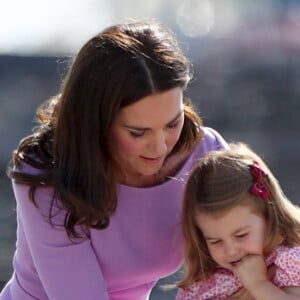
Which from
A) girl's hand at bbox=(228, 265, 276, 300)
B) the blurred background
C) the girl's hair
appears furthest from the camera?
the blurred background

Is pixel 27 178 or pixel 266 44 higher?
pixel 27 178

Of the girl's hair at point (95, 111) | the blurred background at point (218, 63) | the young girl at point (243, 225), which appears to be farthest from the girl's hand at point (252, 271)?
the blurred background at point (218, 63)

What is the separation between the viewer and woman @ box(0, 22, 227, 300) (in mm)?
2926

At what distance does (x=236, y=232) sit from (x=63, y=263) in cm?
45

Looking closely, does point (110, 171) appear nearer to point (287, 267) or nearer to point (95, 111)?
point (95, 111)

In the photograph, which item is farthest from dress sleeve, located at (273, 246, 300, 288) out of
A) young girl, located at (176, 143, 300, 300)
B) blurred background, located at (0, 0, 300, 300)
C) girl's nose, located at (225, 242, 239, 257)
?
blurred background, located at (0, 0, 300, 300)

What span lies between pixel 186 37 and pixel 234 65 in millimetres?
393

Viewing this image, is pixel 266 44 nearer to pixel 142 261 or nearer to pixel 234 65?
pixel 234 65

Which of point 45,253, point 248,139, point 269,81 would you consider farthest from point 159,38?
point 269,81

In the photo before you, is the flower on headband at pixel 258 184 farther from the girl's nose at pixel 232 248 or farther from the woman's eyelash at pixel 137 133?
the woman's eyelash at pixel 137 133

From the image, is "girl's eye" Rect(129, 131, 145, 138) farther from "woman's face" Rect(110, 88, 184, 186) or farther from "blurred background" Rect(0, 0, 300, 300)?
"blurred background" Rect(0, 0, 300, 300)

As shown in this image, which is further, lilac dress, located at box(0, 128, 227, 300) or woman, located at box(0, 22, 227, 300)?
lilac dress, located at box(0, 128, 227, 300)

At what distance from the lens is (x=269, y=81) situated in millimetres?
8469

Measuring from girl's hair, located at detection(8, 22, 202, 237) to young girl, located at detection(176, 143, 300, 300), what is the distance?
22 centimetres
